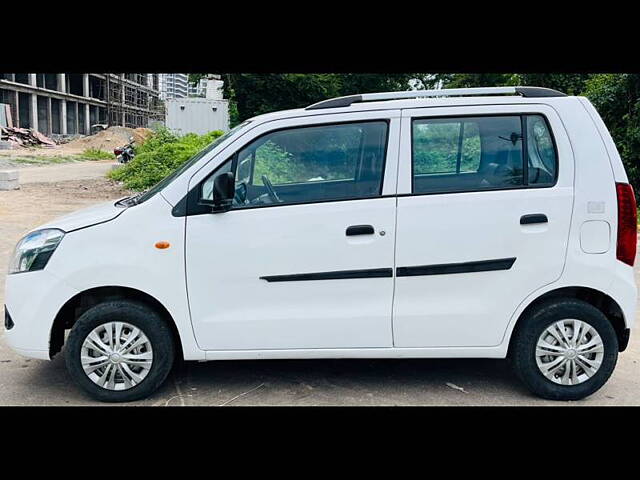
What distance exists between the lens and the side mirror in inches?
161

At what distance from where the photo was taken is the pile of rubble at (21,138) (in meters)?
46.4

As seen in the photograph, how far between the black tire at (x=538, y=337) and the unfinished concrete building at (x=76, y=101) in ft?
187

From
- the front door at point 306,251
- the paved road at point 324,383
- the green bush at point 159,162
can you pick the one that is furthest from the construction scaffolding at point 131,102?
the front door at point 306,251

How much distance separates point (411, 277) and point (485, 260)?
0.51 m

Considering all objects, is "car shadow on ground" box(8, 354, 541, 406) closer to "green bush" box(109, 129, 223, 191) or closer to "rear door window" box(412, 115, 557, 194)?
"rear door window" box(412, 115, 557, 194)

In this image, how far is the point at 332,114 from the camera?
439cm

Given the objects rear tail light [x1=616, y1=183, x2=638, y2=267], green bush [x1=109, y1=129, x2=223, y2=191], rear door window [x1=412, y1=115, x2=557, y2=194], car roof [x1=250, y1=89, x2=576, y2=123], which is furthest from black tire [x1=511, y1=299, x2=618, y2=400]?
green bush [x1=109, y1=129, x2=223, y2=191]

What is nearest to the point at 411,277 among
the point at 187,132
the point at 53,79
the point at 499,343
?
the point at 499,343

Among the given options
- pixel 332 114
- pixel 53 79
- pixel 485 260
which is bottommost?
pixel 485 260

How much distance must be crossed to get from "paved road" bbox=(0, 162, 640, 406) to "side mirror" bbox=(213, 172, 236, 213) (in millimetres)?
1370

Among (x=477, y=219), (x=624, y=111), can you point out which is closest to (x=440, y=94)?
(x=477, y=219)

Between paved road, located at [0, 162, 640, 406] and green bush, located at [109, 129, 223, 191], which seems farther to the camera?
green bush, located at [109, 129, 223, 191]

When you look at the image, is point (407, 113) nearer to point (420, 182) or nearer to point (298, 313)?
point (420, 182)

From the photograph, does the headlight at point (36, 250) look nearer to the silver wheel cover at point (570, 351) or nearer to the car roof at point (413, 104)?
the car roof at point (413, 104)
